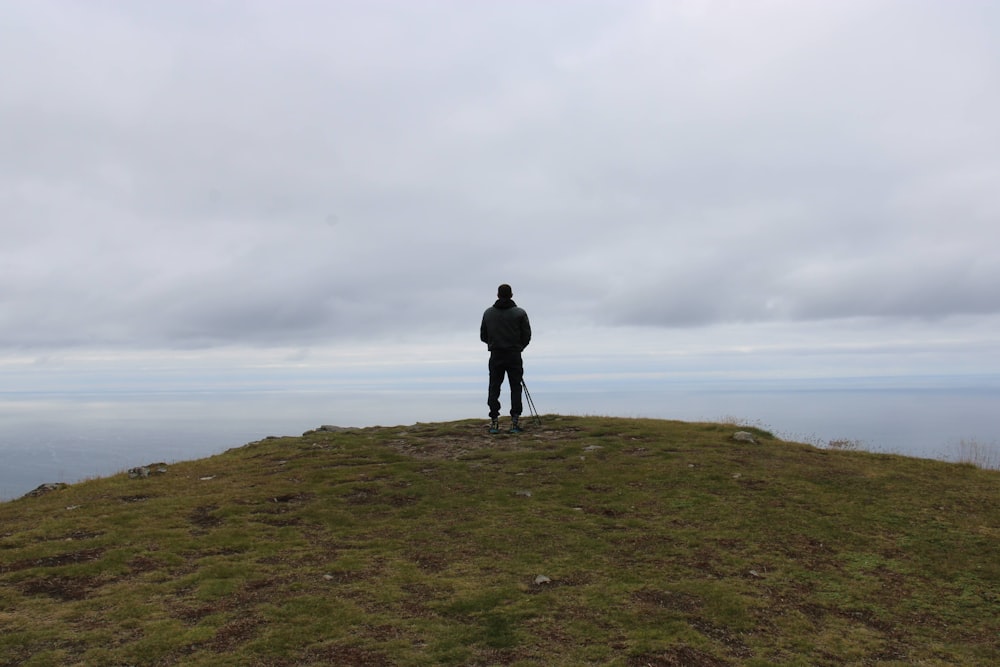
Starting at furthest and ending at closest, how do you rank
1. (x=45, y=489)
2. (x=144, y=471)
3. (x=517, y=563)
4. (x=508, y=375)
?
(x=508, y=375) < (x=144, y=471) < (x=45, y=489) < (x=517, y=563)

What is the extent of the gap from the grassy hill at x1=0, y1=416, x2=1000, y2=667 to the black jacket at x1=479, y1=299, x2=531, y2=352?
15.2ft

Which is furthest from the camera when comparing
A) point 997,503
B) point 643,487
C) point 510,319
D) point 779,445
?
point 510,319

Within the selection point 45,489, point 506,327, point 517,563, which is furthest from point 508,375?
point 45,489

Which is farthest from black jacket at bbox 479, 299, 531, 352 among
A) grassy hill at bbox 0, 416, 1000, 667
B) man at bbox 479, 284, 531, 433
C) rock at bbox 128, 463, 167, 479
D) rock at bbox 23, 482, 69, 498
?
rock at bbox 23, 482, 69, 498

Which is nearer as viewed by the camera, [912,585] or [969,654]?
[969,654]

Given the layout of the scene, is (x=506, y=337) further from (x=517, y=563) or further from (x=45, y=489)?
(x=45, y=489)

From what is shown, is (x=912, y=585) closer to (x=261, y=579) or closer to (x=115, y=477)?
(x=261, y=579)

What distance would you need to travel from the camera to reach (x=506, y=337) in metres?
20.1

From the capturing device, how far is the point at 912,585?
28.7 feet

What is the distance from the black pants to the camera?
2020 cm

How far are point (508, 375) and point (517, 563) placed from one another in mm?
11390

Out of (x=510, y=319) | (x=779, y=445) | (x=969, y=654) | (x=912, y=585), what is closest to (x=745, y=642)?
(x=969, y=654)

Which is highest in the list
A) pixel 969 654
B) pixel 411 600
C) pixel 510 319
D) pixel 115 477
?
pixel 510 319

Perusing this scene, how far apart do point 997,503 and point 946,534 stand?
2928 millimetres
